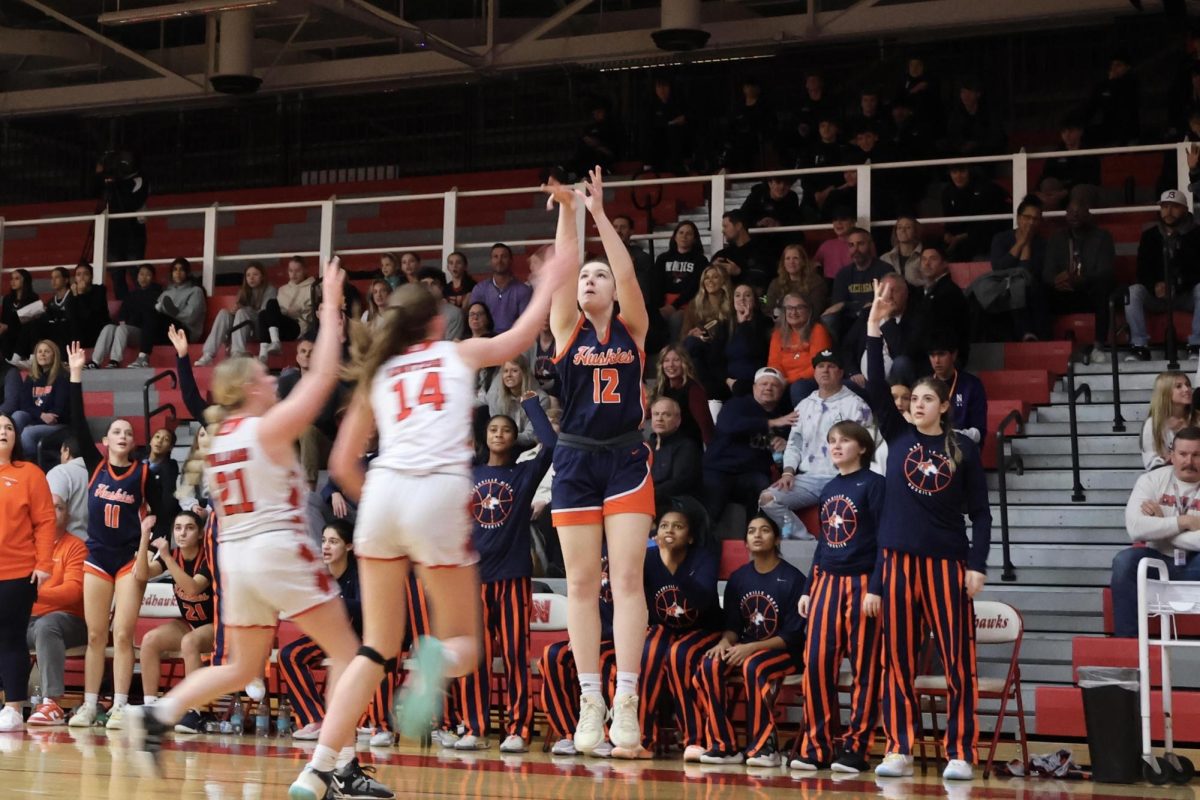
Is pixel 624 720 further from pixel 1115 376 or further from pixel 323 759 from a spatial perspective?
pixel 1115 376

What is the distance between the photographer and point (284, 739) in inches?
368

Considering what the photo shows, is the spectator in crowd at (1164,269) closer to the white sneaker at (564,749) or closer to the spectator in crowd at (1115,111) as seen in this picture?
the spectator in crowd at (1115,111)

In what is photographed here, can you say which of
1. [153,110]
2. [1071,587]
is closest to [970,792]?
[1071,587]

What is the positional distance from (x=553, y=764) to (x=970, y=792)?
6.62ft

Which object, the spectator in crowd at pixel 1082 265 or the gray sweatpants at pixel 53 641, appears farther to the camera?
the spectator in crowd at pixel 1082 265

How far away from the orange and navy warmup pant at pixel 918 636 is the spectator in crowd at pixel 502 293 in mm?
5781

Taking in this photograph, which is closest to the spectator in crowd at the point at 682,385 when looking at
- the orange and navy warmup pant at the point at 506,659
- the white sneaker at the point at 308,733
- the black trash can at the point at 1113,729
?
the orange and navy warmup pant at the point at 506,659

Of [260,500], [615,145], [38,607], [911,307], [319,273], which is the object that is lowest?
[38,607]

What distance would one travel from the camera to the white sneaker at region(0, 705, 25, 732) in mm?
9469

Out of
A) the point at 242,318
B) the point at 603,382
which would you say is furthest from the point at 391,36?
the point at 603,382

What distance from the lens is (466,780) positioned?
680 cm

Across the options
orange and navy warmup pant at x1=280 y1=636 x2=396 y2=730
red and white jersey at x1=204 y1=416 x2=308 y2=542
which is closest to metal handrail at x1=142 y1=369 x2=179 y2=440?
orange and navy warmup pant at x1=280 y1=636 x2=396 y2=730

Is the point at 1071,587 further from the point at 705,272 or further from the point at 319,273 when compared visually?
the point at 319,273

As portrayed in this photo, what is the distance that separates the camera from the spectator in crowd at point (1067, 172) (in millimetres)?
13547
